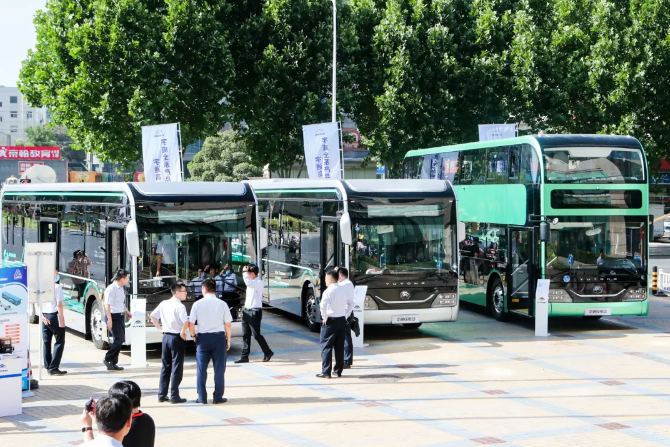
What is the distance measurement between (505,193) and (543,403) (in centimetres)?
834

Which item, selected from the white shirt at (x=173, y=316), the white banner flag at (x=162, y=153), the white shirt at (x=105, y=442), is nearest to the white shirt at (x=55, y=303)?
the white shirt at (x=173, y=316)

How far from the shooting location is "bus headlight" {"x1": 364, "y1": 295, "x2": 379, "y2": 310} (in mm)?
17562

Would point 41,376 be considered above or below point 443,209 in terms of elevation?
below

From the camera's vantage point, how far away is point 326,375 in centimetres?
1413

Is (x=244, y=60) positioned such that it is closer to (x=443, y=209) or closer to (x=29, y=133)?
Answer: (x=443, y=209)

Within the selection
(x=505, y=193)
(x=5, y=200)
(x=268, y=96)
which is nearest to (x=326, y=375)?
(x=505, y=193)

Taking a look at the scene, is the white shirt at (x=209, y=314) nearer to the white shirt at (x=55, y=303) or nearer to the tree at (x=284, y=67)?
the white shirt at (x=55, y=303)

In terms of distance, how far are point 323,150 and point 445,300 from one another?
35.3 feet

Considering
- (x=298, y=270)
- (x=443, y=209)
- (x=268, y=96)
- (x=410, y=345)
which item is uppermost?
(x=268, y=96)

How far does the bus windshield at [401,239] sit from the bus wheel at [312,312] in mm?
1853

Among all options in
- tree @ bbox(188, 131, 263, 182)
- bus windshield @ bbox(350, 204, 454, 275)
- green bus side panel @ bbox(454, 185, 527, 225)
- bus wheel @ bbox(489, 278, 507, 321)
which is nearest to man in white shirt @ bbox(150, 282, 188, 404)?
bus windshield @ bbox(350, 204, 454, 275)

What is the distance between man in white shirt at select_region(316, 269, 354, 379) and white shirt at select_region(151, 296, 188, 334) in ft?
8.82

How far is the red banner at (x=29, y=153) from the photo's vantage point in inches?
3206

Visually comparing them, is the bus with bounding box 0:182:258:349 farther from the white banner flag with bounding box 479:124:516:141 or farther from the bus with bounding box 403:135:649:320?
the white banner flag with bounding box 479:124:516:141
